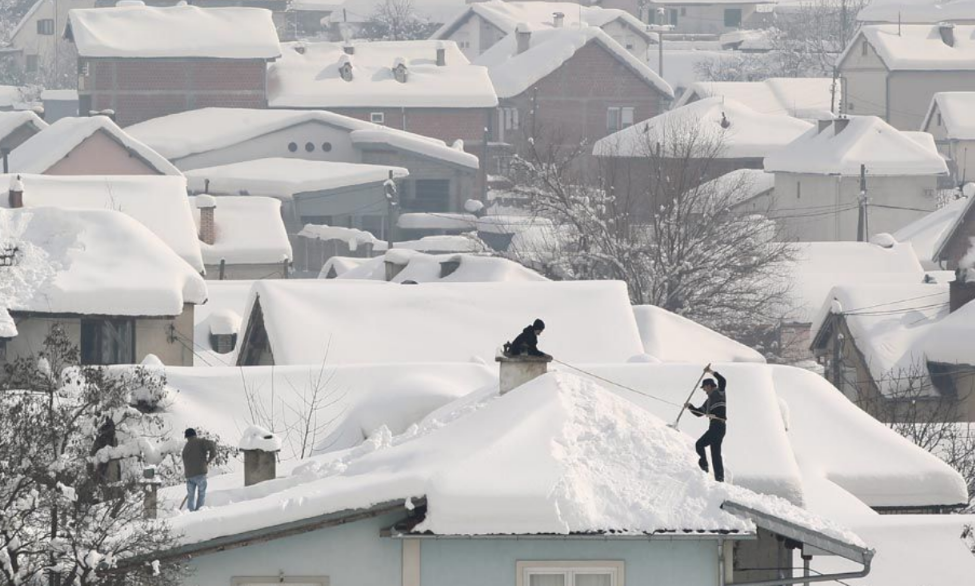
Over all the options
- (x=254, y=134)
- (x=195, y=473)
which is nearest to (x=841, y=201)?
(x=254, y=134)

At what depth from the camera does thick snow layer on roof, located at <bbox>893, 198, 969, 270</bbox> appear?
66250 millimetres

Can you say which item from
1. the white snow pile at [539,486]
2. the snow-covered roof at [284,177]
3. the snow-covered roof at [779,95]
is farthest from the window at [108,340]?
the snow-covered roof at [779,95]

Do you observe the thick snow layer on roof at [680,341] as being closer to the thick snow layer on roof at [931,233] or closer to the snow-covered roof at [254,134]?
the thick snow layer on roof at [931,233]

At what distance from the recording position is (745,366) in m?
25.5

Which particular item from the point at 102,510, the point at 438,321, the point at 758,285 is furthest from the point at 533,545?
the point at 758,285

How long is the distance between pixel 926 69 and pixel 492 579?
287 feet

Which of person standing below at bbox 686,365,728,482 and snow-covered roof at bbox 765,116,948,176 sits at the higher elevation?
person standing below at bbox 686,365,728,482

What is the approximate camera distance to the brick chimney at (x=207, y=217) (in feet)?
177

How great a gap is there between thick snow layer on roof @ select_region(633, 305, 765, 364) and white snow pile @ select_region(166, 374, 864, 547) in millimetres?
18497

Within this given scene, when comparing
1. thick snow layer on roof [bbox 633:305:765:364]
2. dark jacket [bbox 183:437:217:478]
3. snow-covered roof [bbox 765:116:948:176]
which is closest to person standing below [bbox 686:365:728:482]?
dark jacket [bbox 183:437:217:478]

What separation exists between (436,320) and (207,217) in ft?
71.6

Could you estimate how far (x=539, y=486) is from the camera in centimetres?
1795

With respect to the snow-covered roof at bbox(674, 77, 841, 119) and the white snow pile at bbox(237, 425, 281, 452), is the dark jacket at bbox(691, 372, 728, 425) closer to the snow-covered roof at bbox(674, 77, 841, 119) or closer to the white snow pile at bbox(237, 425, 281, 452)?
the white snow pile at bbox(237, 425, 281, 452)

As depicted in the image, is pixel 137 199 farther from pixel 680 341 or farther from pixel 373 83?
pixel 373 83
